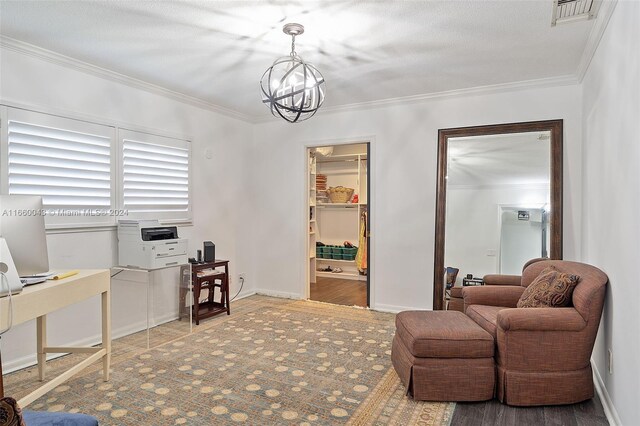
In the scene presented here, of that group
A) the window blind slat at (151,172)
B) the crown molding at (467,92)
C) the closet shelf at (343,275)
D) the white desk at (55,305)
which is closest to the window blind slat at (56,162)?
the window blind slat at (151,172)

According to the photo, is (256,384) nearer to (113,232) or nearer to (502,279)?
(113,232)

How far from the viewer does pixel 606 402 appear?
89.7 inches

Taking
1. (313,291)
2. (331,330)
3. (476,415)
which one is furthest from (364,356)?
(313,291)

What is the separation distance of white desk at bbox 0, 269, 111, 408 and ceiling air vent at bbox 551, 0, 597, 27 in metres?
3.54

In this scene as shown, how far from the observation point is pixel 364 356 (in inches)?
123

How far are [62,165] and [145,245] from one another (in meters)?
0.95

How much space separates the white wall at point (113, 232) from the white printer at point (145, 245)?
0.48ft

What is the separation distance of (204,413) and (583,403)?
2375 mm

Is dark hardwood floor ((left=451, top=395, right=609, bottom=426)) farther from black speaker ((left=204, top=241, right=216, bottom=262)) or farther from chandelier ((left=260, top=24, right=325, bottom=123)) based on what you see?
black speaker ((left=204, top=241, right=216, bottom=262))

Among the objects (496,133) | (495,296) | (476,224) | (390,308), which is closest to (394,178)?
(476,224)

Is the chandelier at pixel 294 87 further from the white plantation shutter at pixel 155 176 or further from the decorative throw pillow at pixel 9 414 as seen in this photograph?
the decorative throw pillow at pixel 9 414

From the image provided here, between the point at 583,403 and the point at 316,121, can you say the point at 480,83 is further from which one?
the point at 583,403

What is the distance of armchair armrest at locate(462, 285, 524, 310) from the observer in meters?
3.03

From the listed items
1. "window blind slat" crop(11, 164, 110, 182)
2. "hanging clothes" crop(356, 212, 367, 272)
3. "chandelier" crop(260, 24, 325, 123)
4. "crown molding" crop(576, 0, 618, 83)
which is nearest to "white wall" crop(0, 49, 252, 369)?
"window blind slat" crop(11, 164, 110, 182)
